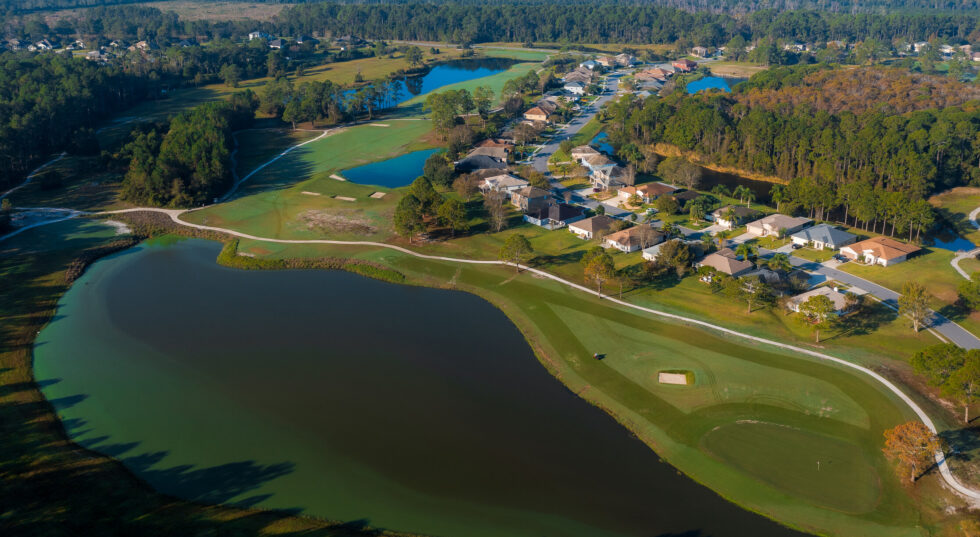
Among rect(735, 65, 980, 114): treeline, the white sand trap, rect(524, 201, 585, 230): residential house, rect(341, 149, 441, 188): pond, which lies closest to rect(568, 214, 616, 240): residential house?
rect(524, 201, 585, 230): residential house

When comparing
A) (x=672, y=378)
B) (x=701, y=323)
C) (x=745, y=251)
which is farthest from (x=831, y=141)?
(x=672, y=378)

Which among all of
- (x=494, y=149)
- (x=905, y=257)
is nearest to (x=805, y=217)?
(x=905, y=257)

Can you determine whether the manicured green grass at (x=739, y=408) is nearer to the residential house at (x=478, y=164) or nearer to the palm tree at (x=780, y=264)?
the palm tree at (x=780, y=264)

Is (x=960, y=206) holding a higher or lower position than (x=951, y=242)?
higher

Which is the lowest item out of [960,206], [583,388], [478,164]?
[583,388]

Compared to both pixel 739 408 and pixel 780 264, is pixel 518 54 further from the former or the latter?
pixel 739 408

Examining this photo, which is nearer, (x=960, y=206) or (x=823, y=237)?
(x=823, y=237)

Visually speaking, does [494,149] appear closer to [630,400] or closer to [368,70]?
[630,400]
